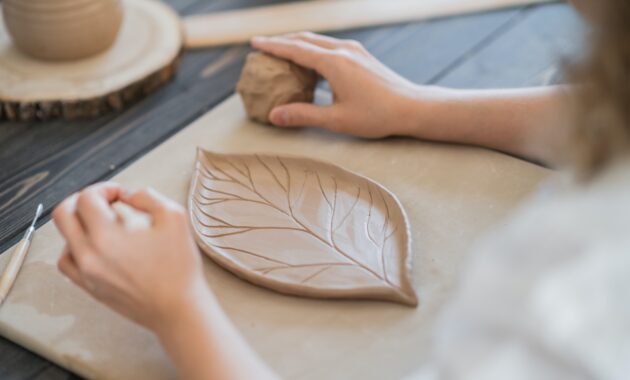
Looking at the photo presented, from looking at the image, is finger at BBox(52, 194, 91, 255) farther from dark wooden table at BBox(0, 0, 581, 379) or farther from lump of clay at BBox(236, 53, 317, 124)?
lump of clay at BBox(236, 53, 317, 124)

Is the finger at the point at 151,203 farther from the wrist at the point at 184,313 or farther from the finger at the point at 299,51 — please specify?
the finger at the point at 299,51

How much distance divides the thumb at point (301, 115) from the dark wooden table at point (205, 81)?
0.19 meters

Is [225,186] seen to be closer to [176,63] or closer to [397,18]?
[176,63]

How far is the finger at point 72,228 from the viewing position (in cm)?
76

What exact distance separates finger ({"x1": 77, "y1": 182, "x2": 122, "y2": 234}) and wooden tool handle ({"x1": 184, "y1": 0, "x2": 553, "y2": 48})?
2.52ft

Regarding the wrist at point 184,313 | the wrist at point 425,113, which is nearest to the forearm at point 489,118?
the wrist at point 425,113

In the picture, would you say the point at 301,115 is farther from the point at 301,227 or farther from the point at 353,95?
the point at 301,227

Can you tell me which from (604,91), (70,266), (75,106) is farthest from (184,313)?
(75,106)

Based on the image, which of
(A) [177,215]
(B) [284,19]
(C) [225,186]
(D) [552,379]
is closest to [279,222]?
(C) [225,186]

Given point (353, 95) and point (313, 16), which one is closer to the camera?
point (353, 95)

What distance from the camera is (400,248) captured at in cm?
97

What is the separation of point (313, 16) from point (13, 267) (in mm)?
870

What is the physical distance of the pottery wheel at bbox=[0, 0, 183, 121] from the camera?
130 cm

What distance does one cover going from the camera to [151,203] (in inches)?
31.1
